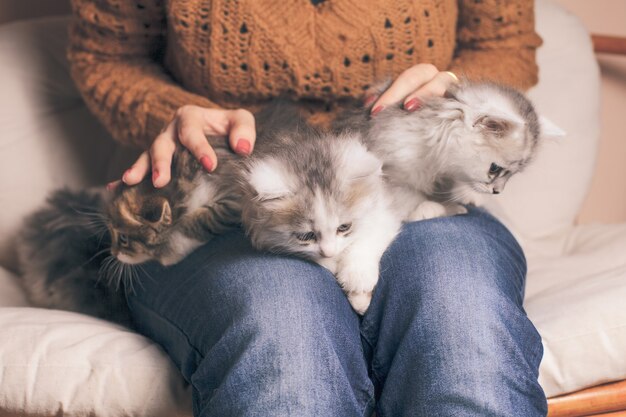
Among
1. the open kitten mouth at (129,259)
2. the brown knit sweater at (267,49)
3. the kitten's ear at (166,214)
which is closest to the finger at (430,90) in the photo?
the brown knit sweater at (267,49)

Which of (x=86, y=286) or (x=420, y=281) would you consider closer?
(x=420, y=281)

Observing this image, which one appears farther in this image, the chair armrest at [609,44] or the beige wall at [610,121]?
the beige wall at [610,121]

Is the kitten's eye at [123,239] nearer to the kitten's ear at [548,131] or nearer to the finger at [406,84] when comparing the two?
the finger at [406,84]

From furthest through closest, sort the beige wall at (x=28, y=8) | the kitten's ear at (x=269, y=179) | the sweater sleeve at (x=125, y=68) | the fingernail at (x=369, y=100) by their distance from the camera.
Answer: the beige wall at (x=28, y=8) → the sweater sleeve at (x=125, y=68) → the fingernail at (x=369, y=100) → the kitten's ear at (x=269, y=179)

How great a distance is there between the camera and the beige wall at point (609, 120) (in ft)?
7.97

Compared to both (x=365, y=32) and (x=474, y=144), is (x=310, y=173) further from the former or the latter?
(x=365, y=32)

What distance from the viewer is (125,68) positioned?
1.55 metres

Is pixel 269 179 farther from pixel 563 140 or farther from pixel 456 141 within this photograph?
pixel 563 140

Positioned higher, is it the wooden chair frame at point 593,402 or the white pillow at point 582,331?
the white pillow at point 582,331

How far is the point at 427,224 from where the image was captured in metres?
1.20

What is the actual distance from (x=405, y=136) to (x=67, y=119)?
3.39 feet

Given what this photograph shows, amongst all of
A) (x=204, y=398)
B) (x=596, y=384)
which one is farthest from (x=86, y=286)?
(x=596, y=384)

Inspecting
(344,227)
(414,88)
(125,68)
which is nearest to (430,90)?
(414,88)

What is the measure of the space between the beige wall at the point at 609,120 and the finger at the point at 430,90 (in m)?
1.33
